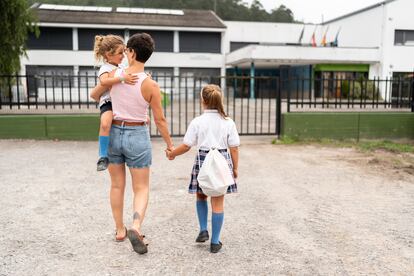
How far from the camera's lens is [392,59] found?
33.2 meters

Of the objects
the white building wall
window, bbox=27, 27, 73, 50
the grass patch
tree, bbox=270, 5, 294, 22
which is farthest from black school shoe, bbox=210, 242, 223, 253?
tree, bbox=270, 5, 294, 22

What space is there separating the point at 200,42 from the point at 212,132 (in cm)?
3457

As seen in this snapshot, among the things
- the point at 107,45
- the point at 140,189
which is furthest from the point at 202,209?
the point at 107,45

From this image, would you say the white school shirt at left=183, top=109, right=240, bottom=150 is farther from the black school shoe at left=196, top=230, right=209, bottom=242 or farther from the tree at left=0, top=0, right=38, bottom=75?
the tree at left=0, top=0, right=38, bottom=75

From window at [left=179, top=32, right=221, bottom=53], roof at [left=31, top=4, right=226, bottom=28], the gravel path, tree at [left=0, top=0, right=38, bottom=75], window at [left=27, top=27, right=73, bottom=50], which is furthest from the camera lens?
window at [left=179, top=32, right=221, bottom=53]

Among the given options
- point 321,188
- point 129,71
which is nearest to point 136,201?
point 129,71

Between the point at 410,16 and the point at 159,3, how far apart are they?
124 ft

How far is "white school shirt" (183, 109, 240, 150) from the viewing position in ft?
11.7

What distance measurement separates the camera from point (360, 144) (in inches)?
399

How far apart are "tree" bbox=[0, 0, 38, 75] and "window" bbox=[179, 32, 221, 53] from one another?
85.2ft

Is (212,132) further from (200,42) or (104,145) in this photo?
(200,42)

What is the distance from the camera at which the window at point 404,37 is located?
33062mm

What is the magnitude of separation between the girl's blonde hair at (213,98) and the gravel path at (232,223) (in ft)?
4.08

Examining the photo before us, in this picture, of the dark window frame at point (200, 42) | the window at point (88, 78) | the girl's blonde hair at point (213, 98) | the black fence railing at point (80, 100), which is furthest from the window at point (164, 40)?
the girl's blonde hair at point (213, 98)
